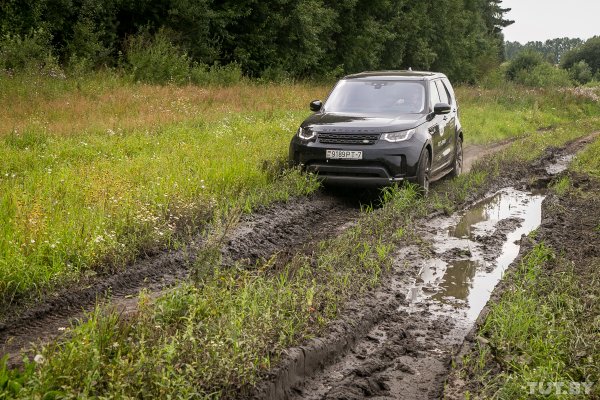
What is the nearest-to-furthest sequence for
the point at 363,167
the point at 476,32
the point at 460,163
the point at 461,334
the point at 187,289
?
the point at 187,289, the point at 461,334, the point at 363,167, the point at 460,163, the point at 476,32

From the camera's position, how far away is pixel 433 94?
11.8 metres

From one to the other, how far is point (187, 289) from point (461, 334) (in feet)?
7.93

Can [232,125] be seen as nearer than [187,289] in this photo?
No

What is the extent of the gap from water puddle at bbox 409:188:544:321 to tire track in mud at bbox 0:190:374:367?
145cm

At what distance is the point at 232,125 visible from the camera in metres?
15.0

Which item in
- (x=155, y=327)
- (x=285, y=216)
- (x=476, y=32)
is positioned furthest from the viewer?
(x=476, y=32)

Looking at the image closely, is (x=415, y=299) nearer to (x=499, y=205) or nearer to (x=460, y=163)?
(x=499, y=205)

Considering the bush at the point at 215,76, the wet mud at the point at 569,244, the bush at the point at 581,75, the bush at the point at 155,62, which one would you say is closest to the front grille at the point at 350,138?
the wet mud at the point at 569,244

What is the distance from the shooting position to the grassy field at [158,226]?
422cm

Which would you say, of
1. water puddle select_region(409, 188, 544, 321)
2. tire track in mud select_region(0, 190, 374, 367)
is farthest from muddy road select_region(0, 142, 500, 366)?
water puddle select_region(409, 188, 544, 321)

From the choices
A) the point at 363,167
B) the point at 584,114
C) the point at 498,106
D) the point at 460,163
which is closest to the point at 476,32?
the point at 584,114

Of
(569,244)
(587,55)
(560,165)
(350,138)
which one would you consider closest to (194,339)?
(569,244)

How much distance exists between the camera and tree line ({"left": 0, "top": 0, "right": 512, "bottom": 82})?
65.7 feet

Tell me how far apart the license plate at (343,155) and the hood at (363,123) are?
0.33 metres
